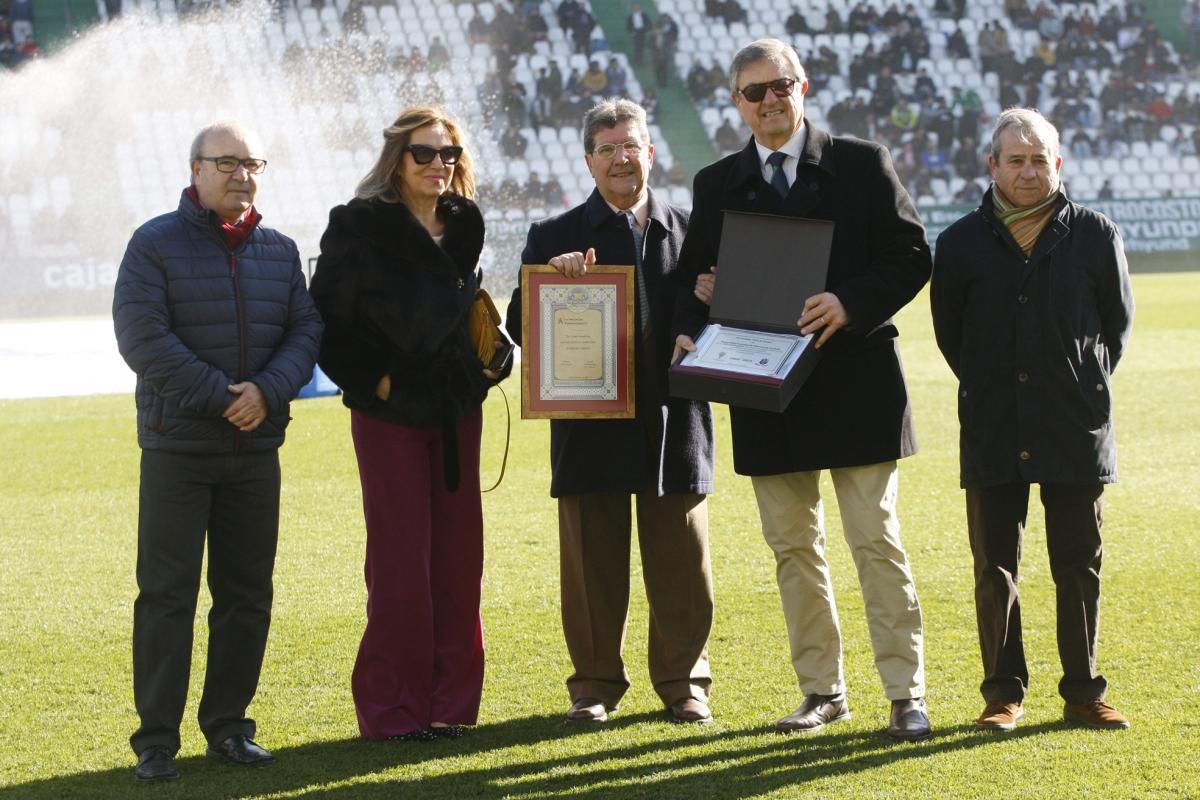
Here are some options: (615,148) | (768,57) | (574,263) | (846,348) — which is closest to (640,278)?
(574,263)

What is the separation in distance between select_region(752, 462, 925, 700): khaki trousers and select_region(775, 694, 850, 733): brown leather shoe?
23 mm

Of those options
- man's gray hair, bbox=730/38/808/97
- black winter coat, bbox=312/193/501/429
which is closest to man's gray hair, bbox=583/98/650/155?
man's gray hair, bbox=730/38/808/97

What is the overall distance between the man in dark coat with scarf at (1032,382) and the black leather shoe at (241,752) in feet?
6.49

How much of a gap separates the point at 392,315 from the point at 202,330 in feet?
1.77

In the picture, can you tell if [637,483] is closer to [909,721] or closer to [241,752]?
[909,721]

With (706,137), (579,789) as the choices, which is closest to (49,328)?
(706,137)

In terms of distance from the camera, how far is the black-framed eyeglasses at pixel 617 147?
4371 millimetres

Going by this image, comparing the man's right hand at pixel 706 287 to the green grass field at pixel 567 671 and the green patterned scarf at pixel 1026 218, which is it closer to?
the green patterned scarf at pixel 1026 218

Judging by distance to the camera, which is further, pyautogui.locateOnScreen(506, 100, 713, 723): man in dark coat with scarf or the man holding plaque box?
pyautogui.locateOnScreen(506, 100, 713, 723): man in dark coat with scarf

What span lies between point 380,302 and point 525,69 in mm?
28715

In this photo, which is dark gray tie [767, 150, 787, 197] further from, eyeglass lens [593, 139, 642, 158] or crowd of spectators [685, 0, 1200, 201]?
crowd of spectators [685, 0, 1200, 201]

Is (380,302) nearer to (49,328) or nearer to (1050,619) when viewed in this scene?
(1050,619)

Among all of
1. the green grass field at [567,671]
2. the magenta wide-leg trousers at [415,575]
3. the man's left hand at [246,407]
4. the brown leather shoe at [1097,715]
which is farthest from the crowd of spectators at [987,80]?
the man's left hand at [246,407]

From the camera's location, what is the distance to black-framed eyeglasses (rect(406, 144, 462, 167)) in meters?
4.20
